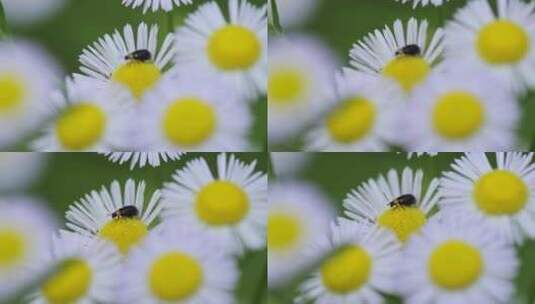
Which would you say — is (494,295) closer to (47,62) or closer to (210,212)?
(210,212)

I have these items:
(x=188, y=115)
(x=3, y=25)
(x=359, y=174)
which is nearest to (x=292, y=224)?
(x=359, y=174)

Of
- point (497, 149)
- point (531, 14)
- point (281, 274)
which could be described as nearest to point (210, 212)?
point (281, 274)

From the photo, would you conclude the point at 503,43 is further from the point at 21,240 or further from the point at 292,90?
the point at 21,240

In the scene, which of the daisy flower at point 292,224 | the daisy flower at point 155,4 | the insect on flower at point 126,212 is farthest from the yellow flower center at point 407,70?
the insect on flower at point 126,212

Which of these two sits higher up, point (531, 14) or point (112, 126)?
point (531, 14)

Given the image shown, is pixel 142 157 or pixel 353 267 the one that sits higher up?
pixel 142 157

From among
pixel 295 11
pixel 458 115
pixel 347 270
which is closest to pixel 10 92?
pixel 295 11

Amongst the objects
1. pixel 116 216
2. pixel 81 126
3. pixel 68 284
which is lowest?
pixel 68 284
